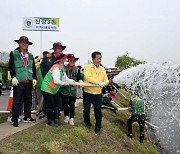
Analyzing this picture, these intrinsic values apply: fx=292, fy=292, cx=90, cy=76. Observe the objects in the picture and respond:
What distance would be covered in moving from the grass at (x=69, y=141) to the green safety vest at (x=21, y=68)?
1.10 meters

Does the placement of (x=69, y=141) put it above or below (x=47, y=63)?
below

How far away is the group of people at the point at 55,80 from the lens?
20.3ft

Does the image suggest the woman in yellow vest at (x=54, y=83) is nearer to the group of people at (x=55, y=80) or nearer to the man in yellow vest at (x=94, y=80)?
the group of people at (x=55, y=80)

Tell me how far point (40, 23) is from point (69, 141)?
805 centimetres

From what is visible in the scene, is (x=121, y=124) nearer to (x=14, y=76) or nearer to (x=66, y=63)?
(x=66, y=63)

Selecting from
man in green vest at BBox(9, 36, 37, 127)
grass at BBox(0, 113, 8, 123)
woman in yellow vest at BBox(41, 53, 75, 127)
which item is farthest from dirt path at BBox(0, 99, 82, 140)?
woman in yellow vest at BBox(41, 53, 75, 127)

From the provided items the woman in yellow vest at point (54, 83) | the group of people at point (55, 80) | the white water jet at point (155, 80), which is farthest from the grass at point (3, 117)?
the white water jet at point (155, 80)

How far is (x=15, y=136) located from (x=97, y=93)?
2010mm

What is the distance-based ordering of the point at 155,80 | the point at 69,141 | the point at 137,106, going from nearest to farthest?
the point at 69,141
the point at 137,106
the point at 155,80

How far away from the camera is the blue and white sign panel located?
12375 millimetres

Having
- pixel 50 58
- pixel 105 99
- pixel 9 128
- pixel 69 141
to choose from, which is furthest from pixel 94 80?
pixel 105 99

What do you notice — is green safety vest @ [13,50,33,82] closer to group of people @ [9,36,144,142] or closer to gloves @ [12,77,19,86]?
group of people @ [9,36,144,142]

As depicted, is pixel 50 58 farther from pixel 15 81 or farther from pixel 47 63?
pixel 15 81

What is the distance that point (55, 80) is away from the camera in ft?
19.8
